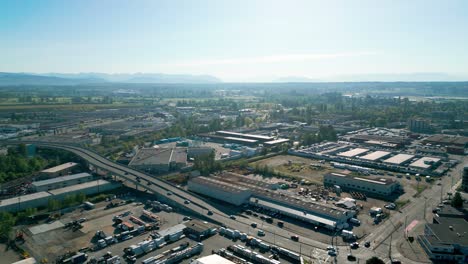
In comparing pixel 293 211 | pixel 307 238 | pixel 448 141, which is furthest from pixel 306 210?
pixel 448 141

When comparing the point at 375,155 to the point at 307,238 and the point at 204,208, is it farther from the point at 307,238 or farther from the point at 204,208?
the point at 204,208

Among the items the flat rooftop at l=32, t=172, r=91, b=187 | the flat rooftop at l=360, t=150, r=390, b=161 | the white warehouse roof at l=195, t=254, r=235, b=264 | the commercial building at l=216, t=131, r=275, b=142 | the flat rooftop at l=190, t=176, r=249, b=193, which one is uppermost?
the flat rooftop at l=190, t=176, r=249, b=193

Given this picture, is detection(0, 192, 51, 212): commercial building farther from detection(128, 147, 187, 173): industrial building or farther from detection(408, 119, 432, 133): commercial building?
detection(408, 119, 432, 133): commercial building

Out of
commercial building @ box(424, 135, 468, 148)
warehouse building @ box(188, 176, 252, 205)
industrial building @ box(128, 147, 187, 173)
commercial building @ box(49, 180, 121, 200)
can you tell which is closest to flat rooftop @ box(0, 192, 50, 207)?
A: commercial building @ box(49, 180, 121, 200)

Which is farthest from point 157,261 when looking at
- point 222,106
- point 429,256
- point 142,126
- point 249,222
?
point 222,106

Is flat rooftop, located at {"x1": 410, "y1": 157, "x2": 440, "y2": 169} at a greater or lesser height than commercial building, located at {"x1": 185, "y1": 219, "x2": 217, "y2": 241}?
greater

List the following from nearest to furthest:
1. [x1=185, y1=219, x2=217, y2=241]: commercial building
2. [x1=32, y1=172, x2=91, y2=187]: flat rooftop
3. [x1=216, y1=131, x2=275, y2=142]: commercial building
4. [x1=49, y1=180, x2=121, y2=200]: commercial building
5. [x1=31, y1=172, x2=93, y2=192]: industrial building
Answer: [x1=185, y1=219, x2=217, y2=241]: commercial building → [x1=49, y1=180, x2=121, y2=200]: commercial building → [x1=31, y1=172, x2=93, y2=192]: industrial building → [x1=32, y1=172, x2=91, y2=187]: flat rooftop → [x1=216, y1=131, x2=275, y2=142]: commercial building
